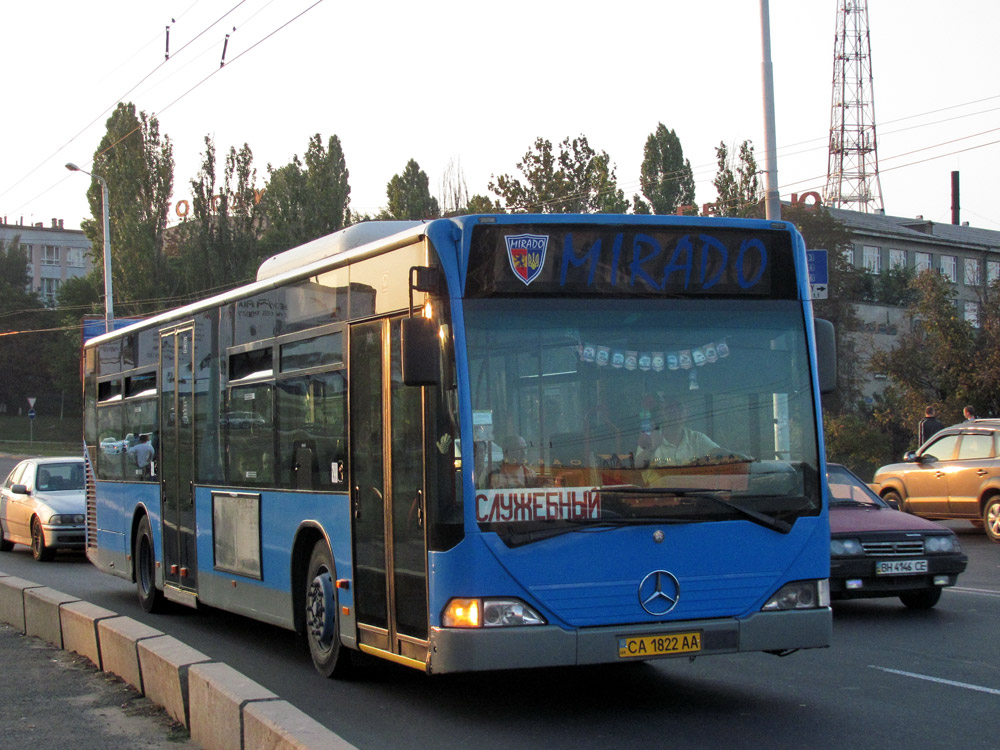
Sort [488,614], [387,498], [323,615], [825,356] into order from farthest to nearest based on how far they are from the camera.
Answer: [323,615] → [825,356] → [387,498] → [488,614]

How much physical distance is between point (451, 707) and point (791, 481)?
2.51 meters

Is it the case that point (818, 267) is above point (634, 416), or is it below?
above

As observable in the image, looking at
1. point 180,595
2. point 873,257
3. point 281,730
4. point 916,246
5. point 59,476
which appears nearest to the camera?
point 281,730

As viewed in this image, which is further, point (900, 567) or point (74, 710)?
point (900, 567)

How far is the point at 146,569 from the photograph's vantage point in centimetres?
1304

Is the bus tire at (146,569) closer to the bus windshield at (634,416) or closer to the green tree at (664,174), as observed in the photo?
the bus windshield at (634,416)

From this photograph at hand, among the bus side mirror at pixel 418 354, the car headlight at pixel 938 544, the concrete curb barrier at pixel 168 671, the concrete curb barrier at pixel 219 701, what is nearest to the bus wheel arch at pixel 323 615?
the concrete curb barrier at pixel 168 671

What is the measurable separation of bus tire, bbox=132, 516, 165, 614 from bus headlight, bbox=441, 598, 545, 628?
673 centimetres

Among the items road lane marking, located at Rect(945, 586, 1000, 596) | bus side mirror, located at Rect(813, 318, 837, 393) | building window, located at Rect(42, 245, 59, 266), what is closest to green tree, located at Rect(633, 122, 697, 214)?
road lane marking, located at Rect(945, 586, 1000, 596)

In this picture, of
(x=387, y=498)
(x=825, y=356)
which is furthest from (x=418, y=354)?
(x=825, y=356)

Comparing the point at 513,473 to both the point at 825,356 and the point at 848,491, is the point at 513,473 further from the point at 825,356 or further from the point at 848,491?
the point at 848,491

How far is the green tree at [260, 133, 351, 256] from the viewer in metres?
61.9

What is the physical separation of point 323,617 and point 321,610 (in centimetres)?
5

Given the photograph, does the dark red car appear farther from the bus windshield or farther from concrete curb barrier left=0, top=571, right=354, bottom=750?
concrete curb barrier left=0, top=571, right=354, bottom=750
